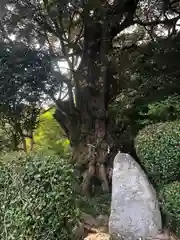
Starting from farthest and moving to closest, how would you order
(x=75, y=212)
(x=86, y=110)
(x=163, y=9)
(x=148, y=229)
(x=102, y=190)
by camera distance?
(x=163, y=9) < (x=86, y=110) < (x=102, y=190) < (x=148, y=229) < (x=75, y=212)

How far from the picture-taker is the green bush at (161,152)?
3.58 meters

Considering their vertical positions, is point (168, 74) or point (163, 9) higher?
point (163, 9)

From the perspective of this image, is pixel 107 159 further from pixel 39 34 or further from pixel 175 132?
pixel 39 34

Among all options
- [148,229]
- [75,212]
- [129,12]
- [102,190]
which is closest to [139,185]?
[148,229]

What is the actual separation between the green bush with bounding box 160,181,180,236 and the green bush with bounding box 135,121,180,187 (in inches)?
5.5

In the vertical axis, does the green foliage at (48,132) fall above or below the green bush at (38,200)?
above

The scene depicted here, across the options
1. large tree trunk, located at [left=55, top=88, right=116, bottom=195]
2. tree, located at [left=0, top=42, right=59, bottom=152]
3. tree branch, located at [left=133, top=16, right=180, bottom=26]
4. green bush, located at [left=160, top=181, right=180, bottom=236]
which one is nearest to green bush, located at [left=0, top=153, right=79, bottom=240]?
green bush, located at [left=160, top=181, right=180, bottom=236]

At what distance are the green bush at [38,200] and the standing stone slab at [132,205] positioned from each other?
3.53ft

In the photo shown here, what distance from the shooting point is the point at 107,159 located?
214 inches

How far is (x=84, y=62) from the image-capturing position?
5918 mm

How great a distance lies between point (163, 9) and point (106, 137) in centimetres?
291

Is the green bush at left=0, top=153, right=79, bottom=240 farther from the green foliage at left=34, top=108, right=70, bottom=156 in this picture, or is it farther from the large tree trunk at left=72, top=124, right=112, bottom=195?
the green foliage at left=34, top=108, right=70, bottom=156

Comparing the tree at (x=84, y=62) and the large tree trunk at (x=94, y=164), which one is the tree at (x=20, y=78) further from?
the large tree trunk at (x=94, y=164)

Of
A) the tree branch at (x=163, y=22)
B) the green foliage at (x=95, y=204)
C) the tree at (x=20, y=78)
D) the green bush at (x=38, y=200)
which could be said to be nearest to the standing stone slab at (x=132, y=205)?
the green foliage at (x=95, y=204)
